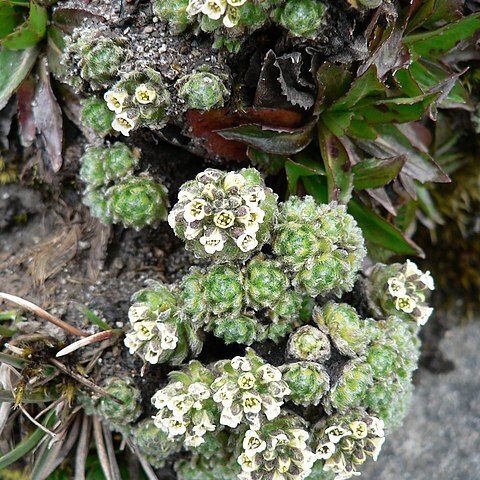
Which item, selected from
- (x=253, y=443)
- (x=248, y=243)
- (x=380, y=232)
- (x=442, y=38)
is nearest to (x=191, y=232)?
(x=248, y=243)

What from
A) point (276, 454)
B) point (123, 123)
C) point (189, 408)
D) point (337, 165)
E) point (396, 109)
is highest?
point (123, 123)

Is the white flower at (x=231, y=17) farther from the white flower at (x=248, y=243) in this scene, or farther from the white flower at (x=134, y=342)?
the white flower at (x=134, y=342)

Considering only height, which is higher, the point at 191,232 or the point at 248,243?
the point at 191,232

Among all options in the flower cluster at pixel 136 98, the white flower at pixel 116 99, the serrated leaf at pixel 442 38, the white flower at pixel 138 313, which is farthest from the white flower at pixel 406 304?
the white flower at pixel 116 99

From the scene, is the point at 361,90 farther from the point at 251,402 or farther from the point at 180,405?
the point at 180,405

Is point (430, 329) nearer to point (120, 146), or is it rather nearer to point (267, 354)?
point (267, 354)

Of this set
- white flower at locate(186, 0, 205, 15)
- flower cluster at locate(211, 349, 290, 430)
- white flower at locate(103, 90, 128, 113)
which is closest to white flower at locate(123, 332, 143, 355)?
flower cluster at locate(211, 349, 290, 430)

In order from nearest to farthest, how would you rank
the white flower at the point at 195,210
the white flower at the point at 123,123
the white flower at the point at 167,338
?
A: the white flower at the point at 195,210, the white flower at the point at 167,338, the white flower at the point at 123,123
